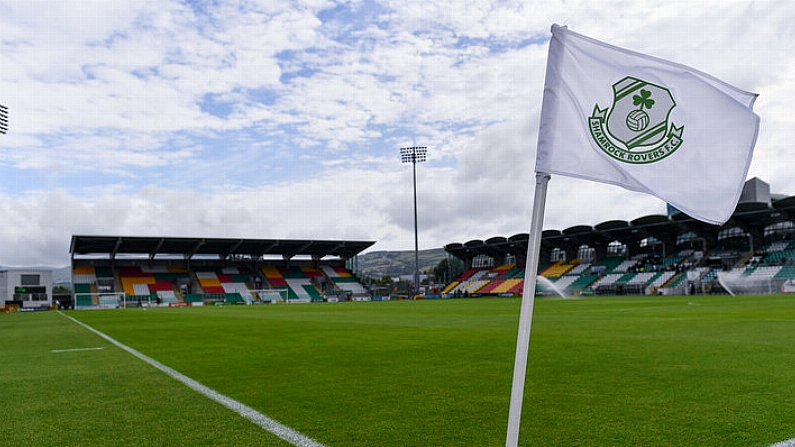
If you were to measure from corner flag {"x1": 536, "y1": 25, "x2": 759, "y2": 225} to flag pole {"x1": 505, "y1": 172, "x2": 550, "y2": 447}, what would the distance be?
1.10 ft

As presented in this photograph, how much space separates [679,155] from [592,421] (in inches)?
91.0

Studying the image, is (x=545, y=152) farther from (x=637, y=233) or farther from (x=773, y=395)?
(x=637, y=233)

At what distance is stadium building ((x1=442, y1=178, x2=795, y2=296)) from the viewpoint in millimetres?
54312

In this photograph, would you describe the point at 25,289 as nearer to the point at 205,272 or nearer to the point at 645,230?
the point at 205,272

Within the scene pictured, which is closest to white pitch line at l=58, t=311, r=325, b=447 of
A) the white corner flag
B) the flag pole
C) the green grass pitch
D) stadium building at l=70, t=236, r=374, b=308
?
the green grass pitch

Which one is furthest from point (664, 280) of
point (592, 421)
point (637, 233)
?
point (592, 421)

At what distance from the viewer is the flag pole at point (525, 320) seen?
3234 mm

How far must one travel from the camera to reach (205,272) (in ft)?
252

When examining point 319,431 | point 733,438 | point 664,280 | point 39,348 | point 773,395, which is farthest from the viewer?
point 664,280

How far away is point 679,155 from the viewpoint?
143 inches

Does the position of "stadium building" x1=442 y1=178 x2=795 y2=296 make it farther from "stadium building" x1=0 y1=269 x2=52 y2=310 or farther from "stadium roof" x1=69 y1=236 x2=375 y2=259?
"stadium building" x1=0 y1=269 x2=52 y2=310

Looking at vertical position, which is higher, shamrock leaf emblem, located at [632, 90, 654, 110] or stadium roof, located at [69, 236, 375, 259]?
stadium roof, located at [69, 236, 375, 259]

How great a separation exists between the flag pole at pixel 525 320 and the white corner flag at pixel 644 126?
228 millimetres

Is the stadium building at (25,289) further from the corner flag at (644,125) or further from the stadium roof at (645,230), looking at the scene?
the corner flag at (644,125)
